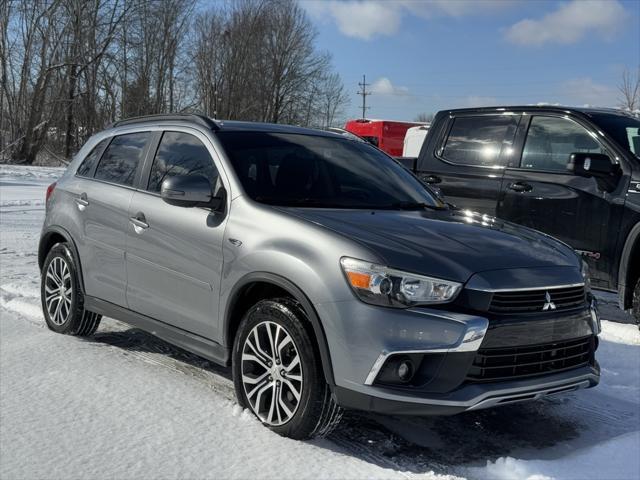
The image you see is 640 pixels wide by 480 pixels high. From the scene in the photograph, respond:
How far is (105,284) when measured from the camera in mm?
4926

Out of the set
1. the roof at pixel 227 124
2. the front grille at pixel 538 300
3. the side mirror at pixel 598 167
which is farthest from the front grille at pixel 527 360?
the side mirror at pixel 598 167

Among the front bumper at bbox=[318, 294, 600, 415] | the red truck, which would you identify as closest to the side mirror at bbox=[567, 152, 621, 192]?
the front bumper at bbox=[318, 294, 600, 415]

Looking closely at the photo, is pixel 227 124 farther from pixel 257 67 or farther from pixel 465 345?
pixel 257 67

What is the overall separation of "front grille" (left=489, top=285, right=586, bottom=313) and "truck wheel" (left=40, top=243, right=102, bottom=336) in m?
3.38

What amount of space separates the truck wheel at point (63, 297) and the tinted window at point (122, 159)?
2.34 feet

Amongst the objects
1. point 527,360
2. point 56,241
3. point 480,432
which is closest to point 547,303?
point 527,360

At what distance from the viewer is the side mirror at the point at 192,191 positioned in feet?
13.1

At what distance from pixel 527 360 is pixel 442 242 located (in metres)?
0.72

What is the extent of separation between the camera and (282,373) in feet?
11.6

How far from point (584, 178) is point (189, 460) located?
4.69 m

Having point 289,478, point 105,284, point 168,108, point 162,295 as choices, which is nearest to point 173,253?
point 162,295

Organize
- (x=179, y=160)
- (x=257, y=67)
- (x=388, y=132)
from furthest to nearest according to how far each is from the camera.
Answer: (x=257, y=67)
(x=388, y=132)
(x=179, y=160)

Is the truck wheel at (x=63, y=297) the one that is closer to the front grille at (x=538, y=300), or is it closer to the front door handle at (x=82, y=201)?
the front door handle at (x=82, y=201)

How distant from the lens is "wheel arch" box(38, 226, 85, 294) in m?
5.25
